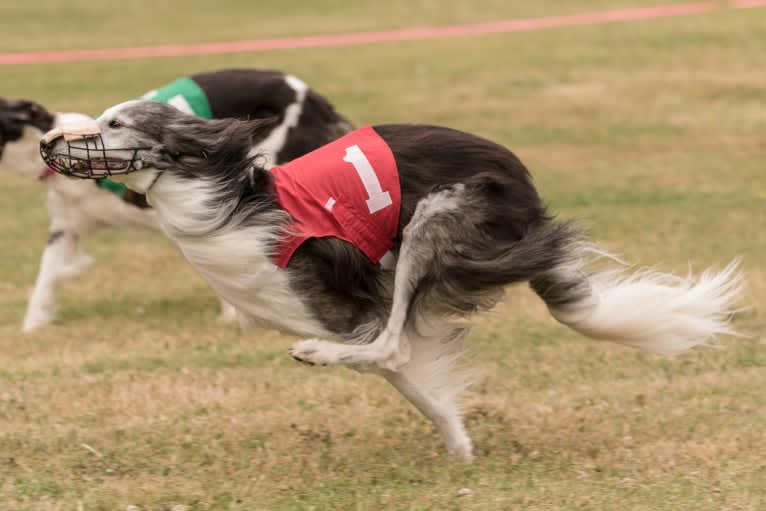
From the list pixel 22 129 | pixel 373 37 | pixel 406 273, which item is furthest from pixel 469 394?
pixel 373 37

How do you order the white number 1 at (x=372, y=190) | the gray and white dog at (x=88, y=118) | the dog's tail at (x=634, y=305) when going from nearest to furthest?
the white number 1 at (x=372, y=190), the dog's tail at (x=634, y=305), the gray and white dog at (x=88, y=118)

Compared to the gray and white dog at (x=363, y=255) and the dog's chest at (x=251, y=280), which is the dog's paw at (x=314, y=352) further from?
the dog's chest at (x=251, y=280)

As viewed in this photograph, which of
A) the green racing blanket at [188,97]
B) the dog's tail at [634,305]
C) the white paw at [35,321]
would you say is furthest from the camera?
the white paw at [35,321]

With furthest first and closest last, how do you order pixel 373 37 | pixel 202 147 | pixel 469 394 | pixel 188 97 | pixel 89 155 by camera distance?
pixel 373 37
pixel 188 97
pixel 469 394
pixel 202 147
pixel 89 155

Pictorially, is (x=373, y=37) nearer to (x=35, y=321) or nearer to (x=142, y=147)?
(x=35, y=321)

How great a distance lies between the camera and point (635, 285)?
5527 mm

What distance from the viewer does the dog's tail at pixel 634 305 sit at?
18.0ft

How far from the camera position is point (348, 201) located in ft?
17.1

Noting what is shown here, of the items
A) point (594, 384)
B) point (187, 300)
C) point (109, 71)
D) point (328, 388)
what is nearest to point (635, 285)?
point (594, 384)

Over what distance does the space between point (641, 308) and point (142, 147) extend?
2.21m

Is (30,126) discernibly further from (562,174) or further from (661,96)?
(661,96)

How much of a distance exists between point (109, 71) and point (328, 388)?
12847mm

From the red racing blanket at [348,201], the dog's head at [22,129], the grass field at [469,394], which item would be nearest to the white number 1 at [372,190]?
the red racing blanket at [348,201]

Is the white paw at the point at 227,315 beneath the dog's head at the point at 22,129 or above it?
beneath
